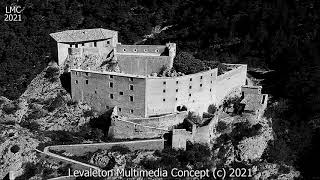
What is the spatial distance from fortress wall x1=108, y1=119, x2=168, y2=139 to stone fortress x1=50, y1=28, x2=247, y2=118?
174 cm

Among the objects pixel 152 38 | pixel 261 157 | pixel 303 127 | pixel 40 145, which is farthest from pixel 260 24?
pixel 40 145

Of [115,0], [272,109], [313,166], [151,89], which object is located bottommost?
[313,166]

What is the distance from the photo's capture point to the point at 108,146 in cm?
4894

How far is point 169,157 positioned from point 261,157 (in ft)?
37.6

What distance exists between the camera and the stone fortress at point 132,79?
50688 millimetres

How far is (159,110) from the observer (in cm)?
5103

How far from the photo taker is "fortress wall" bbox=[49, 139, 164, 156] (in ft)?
160

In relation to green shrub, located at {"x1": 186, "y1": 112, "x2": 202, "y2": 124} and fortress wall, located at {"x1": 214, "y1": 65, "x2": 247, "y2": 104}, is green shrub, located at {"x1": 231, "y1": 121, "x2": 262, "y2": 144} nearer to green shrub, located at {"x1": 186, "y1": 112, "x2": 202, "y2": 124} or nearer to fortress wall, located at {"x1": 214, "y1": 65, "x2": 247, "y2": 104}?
fortress wall, located at {"x1": 214, "y1": 65, "x2": 247, "y2": 104}

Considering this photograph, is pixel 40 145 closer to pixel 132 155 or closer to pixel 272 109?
pixel 132 155

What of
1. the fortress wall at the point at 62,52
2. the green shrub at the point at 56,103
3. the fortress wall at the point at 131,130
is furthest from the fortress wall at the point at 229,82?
the fortress wall at the point at 62,52

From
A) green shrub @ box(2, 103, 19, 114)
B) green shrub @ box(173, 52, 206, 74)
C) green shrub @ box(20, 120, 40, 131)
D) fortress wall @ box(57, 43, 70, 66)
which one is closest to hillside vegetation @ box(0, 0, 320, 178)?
green shrub @ box(2, 103, 19, 114)

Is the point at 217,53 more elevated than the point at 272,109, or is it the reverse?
the point at 217,53

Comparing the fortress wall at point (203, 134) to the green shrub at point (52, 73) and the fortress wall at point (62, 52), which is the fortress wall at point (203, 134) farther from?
the fortress wall at point (62, 52)

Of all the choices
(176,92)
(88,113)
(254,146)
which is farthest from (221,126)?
(88,113)
